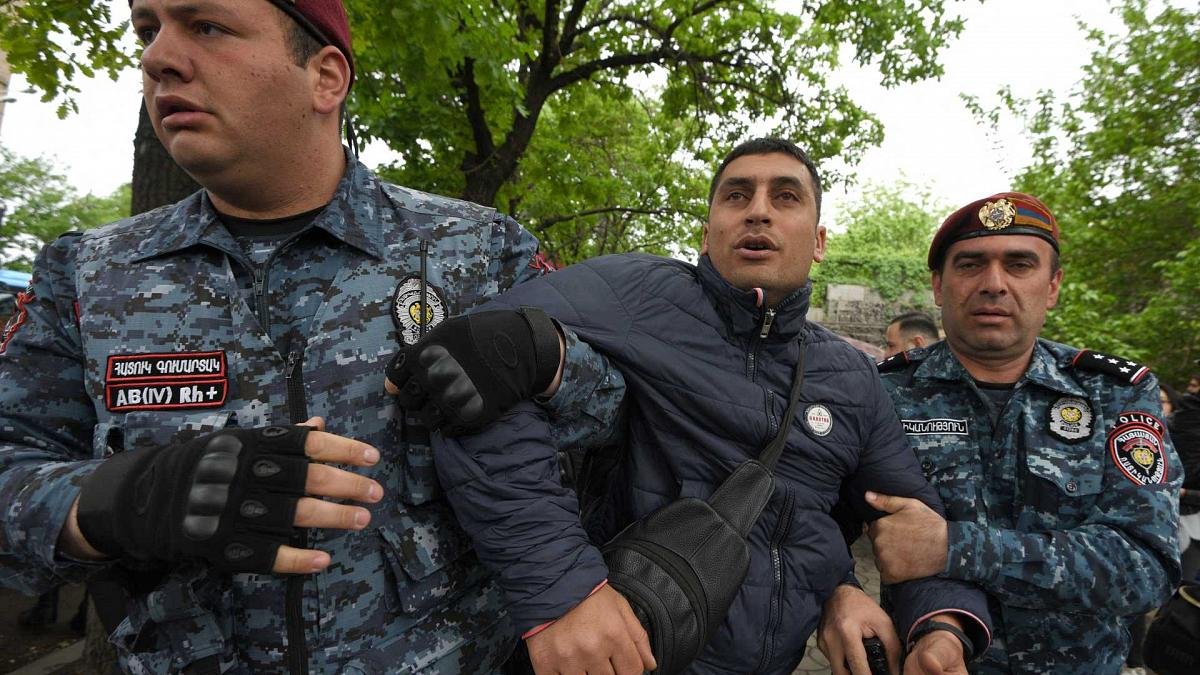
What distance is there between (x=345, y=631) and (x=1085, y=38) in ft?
42.9

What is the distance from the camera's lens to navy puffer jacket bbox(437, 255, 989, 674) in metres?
1.49

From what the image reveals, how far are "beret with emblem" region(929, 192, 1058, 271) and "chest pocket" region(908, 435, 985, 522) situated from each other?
664 mm

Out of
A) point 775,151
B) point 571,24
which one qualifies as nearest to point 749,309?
point 775,151

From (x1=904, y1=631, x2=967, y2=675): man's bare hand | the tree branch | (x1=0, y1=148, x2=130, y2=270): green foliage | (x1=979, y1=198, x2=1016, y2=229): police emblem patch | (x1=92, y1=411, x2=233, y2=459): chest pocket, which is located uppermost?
(x1=0, y1=148, x2=130, y2=270): green foliage

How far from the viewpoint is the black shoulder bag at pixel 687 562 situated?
1242 millimetres

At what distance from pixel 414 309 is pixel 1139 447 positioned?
85.4 inches

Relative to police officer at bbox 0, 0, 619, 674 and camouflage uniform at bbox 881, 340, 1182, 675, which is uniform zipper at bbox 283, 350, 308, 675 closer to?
police officer at bbox 0, 0, 619, 674

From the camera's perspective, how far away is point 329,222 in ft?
4.59

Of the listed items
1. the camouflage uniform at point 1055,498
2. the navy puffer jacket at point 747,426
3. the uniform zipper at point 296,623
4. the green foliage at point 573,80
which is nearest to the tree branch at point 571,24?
the green foliage at point 573,80

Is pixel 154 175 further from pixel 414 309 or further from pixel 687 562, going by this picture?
pixel 687 562

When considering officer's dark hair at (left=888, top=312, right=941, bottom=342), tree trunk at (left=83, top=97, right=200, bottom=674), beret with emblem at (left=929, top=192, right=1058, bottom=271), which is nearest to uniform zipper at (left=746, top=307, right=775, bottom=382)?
beret with emblem at (left=929, top=192, right=1058, bottom=271)

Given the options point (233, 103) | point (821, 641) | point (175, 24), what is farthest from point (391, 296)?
point (821, 641)

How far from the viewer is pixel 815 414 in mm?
1655

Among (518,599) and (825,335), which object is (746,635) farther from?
(825,335)
